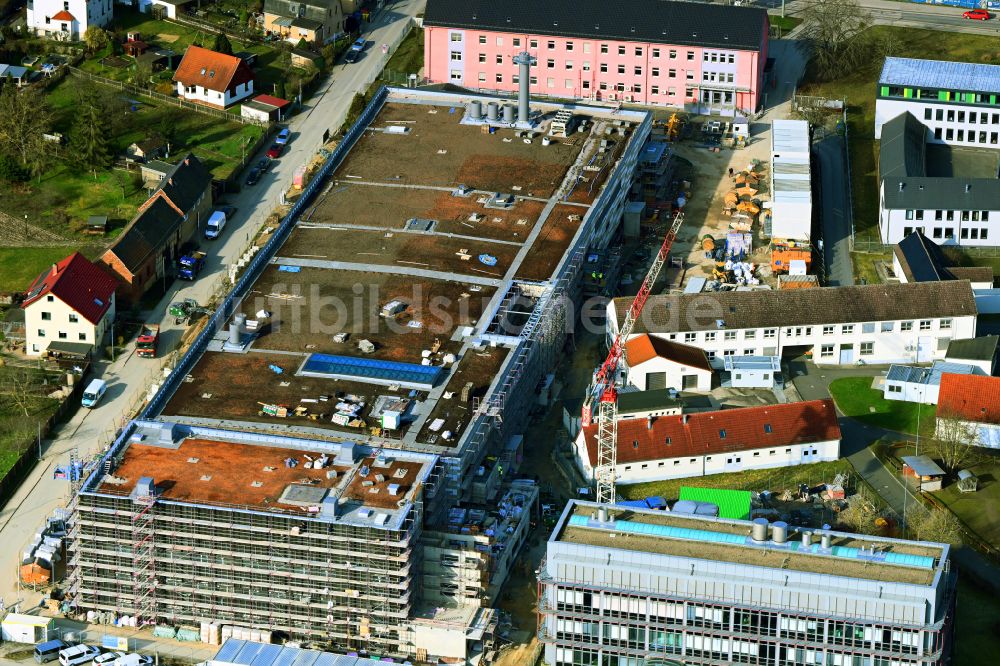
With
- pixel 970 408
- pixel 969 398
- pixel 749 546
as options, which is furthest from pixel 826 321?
pixel 749 546

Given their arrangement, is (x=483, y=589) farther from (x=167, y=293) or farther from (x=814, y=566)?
(x=167, y=293)

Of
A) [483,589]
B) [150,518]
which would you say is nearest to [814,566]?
[483,589]

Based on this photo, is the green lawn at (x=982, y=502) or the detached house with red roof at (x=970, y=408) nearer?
the green lawn at (x=982, y=502)

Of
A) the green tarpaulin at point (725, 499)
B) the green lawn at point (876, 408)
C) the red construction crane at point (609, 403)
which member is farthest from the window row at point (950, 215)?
the green tarpaulin at point (725, 499)

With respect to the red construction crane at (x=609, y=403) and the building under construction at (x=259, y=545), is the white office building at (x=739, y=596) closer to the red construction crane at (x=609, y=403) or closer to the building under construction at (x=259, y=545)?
the building under construction at (x=259, y=545)

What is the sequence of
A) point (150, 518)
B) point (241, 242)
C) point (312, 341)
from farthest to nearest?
point (241, 242) < point (312, 341) < point (150, 518)

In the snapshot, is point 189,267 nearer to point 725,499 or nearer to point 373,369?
point 373,369

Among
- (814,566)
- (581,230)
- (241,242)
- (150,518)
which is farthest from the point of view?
(241,242)
